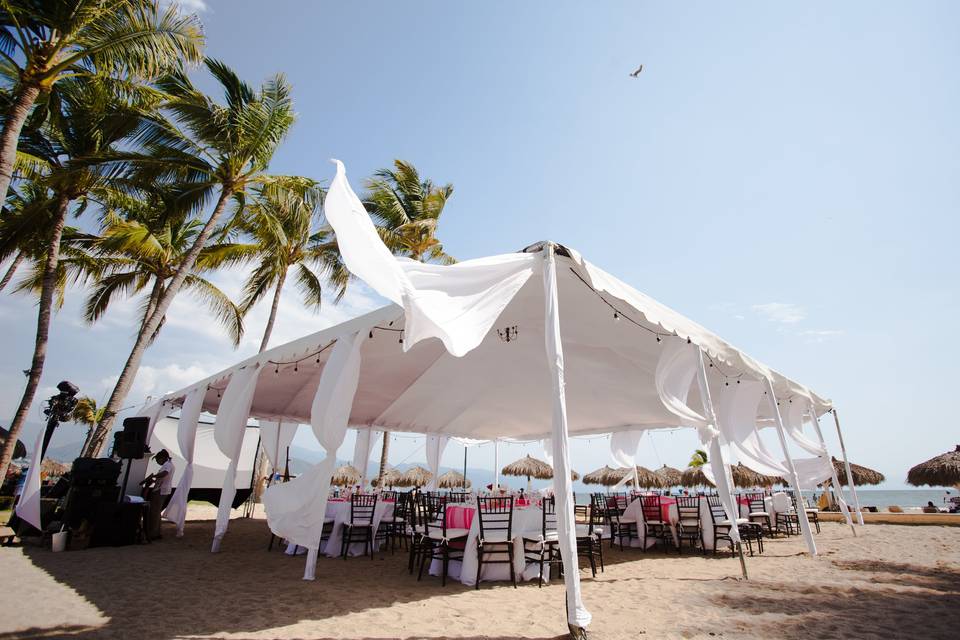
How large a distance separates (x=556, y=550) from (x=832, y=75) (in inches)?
238

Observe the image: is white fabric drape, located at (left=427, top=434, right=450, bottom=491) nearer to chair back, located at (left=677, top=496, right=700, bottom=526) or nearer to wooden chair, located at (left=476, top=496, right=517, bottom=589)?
chair back, located at (left=677, top=496, right=700, bottom=526)

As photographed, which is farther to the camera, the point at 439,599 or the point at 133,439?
the point at 133,439

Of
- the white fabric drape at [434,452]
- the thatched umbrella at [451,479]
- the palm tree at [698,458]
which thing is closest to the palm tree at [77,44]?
the white fabric drape at [434,452]

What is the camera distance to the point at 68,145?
9125 mm

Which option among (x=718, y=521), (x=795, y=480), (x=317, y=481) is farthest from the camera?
(x=718, y=521)

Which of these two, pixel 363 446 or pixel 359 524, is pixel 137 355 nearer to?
pixel 363 446

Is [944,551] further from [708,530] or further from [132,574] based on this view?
[132,574]

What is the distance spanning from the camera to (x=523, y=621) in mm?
3391

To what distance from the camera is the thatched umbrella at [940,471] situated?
1343cm

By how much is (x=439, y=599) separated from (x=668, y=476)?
49.9 feet

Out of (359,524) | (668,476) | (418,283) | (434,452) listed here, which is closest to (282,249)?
(434,452)

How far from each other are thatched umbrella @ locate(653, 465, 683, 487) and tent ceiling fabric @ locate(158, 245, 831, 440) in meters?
6.38

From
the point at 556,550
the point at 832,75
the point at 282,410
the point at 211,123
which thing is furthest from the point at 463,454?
the point at 832,75

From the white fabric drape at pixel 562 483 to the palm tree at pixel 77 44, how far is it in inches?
286
